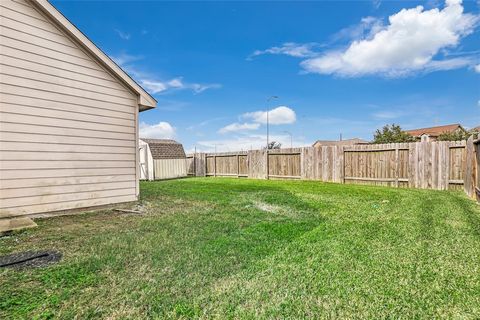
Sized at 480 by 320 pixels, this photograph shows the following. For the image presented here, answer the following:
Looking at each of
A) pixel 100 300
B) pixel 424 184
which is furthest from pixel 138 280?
pixel 424 184

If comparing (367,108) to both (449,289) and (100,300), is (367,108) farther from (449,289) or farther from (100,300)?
(100,300)

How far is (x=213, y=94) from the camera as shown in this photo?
64.5ft

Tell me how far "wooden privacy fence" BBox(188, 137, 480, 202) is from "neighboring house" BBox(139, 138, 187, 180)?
15.9ft

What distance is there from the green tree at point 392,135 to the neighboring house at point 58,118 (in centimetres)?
2942

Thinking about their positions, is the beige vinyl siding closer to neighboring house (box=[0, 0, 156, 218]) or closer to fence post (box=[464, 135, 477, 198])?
neighboring house (box=[0, 0, 156, 218])

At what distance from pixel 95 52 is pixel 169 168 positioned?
40.1 feet

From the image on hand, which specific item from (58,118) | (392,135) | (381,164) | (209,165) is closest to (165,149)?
(209,165)

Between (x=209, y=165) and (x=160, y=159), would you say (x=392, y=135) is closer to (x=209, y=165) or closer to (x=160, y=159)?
(x=209, y=165)

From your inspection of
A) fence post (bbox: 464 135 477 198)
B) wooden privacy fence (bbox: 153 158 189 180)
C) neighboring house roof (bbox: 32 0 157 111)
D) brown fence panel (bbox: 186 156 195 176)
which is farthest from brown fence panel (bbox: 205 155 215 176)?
fence post (bbox: 464 135 477 198)

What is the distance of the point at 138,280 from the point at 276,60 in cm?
1756

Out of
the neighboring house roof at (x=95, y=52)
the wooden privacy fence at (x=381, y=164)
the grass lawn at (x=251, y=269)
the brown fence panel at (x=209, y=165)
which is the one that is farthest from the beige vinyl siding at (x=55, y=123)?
the brown fence panel at (x=209, y=165)

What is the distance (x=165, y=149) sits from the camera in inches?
698

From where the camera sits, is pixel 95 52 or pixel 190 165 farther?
pixel 190 165

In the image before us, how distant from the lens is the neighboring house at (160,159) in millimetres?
16672
